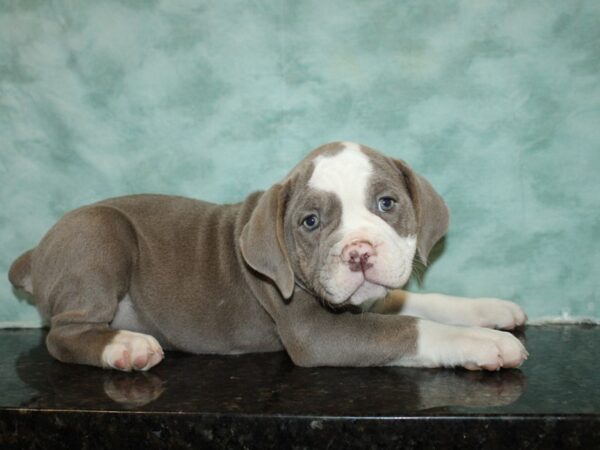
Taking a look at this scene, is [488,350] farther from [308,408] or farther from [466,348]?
[308,408]

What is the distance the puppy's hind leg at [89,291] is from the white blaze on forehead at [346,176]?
1.20 meters

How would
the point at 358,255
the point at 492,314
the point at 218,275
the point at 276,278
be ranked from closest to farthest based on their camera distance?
the point at 358,255, the point at 276,278, the point at 218,275, the point at 492,314

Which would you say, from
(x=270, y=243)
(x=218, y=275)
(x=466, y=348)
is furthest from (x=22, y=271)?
(x=466, y=348)

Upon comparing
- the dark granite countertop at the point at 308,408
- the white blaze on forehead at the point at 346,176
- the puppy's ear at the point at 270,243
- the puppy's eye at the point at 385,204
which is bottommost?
the dark granite countertop at the point at 308,408

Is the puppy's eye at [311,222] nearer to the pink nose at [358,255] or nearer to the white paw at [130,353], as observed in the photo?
the pink nose at [358,255]

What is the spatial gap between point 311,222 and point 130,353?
46.0 inches

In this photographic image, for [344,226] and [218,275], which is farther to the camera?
[218,275]

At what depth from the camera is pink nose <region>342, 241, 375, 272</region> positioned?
324 centimetres

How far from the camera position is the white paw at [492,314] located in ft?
13.7

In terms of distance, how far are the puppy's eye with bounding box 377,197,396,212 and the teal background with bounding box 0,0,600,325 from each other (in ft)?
3.74

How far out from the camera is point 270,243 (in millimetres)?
3613

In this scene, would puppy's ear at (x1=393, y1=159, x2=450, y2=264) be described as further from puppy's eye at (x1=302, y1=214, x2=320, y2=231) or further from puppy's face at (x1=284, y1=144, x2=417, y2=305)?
puppy's eye at (x1=302, y1=214, x2=320, y2=231)

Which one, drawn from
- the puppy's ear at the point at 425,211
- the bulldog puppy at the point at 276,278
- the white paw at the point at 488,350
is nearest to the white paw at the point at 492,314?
the bulldog puppy at the point at 276,278

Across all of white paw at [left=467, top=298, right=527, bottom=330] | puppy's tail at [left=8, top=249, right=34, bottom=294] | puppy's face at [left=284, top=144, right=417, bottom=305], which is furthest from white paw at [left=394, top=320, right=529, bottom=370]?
puppy's tail at [left=8, top=249, right=34, bottom=294]
